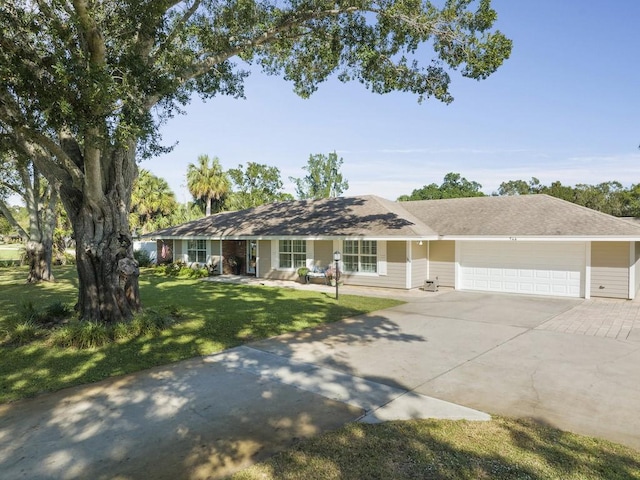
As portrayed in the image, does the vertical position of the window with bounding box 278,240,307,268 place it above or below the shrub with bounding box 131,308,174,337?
above

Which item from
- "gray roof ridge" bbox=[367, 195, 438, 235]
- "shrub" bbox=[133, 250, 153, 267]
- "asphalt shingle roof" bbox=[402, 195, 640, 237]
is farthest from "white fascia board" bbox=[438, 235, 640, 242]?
"shrub" bbox=[133, 250, 153, 267]

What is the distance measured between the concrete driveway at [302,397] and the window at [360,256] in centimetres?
843

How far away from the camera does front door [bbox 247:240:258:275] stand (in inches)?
918

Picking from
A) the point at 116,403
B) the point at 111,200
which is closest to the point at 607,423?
the point at 116,403

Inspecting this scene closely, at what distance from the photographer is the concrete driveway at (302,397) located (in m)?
4.19

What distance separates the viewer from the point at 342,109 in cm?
1738

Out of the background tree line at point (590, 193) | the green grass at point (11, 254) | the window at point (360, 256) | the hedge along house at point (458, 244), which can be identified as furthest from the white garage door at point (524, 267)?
the green grass at point (11, 254)

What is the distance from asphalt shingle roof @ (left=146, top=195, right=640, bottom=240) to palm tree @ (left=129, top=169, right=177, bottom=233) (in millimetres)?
12265

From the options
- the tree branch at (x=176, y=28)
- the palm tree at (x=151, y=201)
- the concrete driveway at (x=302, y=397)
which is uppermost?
the tree branch at (x=176, y=28)

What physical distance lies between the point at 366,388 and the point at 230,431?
222 centimetres

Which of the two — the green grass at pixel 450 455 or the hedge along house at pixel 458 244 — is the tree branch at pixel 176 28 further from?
the hedge along house at pixel 458 244

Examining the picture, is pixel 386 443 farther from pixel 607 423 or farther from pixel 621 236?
pixel 621 236

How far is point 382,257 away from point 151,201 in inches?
1054

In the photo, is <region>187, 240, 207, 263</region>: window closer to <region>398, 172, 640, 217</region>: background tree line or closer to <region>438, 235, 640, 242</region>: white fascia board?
<region>438, 235, 640, 242</region>: white fascia board
